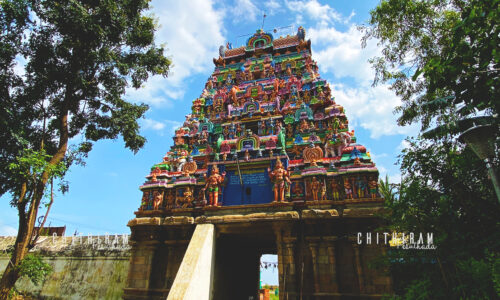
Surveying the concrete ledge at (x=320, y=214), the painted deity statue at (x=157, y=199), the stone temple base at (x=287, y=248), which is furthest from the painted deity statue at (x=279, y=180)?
the painted deity statue at (x=157, y=199)

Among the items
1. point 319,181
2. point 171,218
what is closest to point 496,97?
point 319,181

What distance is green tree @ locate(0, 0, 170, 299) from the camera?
9992 millimetres

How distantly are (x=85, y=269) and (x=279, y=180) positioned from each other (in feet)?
36.8

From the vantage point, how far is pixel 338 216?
29.6 ft

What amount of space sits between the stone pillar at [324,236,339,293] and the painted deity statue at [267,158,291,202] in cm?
213

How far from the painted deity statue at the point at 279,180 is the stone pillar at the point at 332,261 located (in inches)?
83.8

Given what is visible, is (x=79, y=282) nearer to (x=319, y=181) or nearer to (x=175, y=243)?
(x=175, y=243)

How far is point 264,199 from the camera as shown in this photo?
10789mm

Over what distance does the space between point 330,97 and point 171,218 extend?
9.20m

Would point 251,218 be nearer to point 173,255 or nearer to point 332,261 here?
point 332,261

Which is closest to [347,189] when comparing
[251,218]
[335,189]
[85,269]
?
[335,189]

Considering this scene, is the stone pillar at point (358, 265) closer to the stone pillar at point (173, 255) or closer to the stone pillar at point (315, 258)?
the stone pillar at point (315, 258)

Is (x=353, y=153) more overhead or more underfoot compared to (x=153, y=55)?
more underfoot

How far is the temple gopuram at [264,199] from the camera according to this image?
888 centimetres
